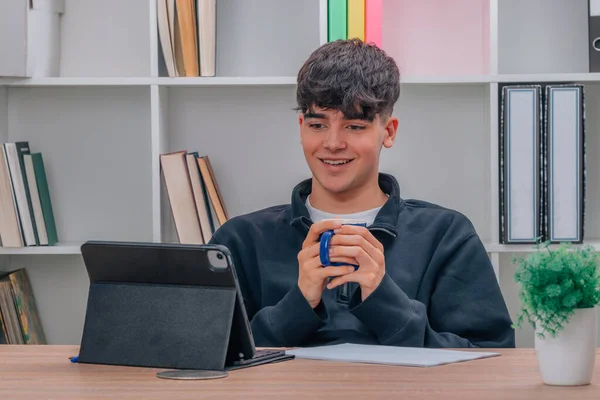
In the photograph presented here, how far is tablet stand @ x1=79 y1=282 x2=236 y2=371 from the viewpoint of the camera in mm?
1211

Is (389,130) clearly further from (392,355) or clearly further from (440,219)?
(392,355)

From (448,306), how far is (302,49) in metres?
1.05

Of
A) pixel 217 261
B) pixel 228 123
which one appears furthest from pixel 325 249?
pixel 228 123

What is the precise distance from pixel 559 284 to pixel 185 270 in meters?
0.48

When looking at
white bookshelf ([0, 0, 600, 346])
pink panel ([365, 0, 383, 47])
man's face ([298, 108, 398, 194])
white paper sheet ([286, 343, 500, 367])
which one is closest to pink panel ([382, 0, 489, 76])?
white bookshelf ([0, 0, 600, 346])

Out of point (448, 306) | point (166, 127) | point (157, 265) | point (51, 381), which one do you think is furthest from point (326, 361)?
point (166, 127)

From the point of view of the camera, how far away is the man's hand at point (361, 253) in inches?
56.9

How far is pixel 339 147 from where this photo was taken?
1815 mm

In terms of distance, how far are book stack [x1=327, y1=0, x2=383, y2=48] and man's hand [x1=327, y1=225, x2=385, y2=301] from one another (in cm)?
94

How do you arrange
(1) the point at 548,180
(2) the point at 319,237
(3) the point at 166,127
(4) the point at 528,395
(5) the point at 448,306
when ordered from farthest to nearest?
(3) the point at 166,127, (1) the point at 548,180, (5) the point at 448,306, (2) the point at 319,237, (4) the point at 528,395

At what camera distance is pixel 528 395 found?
41.0 inches

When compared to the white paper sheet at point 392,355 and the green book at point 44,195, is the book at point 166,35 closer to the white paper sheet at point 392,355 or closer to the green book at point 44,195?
the green book at point 44,195

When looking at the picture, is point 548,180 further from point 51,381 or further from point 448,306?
point 51,381

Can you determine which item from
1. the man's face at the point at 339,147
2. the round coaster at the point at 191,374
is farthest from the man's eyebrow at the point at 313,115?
the round coaster at the point at 191,374
